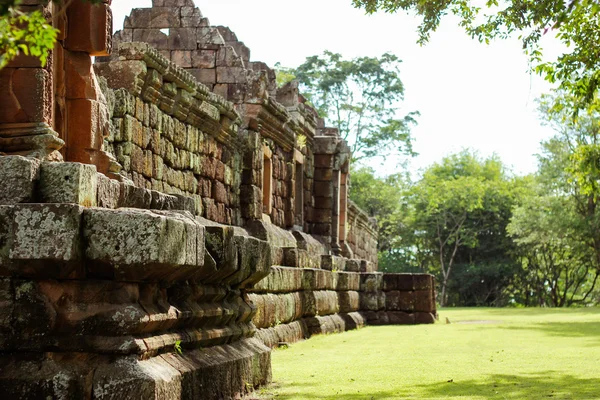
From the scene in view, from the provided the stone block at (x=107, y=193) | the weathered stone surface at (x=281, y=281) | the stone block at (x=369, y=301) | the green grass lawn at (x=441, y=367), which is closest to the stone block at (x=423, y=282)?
the stone block at (x=369, y=301)

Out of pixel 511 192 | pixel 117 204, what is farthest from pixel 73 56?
pixel 511 192

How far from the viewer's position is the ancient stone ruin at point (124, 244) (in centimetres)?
484

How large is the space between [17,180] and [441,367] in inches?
225

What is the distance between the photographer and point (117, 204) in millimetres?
5961

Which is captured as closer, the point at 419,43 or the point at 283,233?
A: the point at 419,43

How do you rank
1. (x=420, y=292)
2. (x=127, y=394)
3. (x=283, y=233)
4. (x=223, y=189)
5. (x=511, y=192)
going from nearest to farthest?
1. (x=127, y=394)
2. (x=223, y=189)
3. (x=283, y=233)
4. (x=420, y=292)
5. (x=511, y=192)

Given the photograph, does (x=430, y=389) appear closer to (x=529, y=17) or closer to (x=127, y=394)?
(x=127, y=394)

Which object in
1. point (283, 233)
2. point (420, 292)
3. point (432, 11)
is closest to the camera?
point (432, 11)

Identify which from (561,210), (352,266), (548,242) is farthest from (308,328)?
(548,242)

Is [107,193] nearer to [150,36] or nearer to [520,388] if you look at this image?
[520,388]

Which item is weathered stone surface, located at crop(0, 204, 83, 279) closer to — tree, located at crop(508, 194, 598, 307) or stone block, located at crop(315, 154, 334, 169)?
stone block, located at crop(315, 154, 334, 169)

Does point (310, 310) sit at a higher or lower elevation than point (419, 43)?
lower

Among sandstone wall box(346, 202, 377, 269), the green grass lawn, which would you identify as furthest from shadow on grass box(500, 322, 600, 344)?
sandstone wall box(346, 202, 377, 269)

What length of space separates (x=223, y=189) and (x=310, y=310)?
237 centimetres
